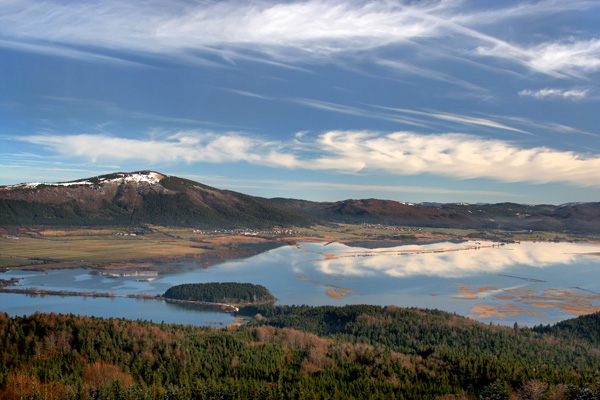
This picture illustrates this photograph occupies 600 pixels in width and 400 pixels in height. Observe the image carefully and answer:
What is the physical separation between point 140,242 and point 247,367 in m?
114

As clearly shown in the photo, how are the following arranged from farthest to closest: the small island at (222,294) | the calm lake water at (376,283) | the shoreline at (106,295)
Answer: the small island at (222,294)
the shoreline at (106,295)
the calm lake water at (376,283)

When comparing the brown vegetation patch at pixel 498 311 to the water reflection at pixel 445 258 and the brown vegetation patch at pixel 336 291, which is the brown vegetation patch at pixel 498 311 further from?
the water reflection at pixel 445 258

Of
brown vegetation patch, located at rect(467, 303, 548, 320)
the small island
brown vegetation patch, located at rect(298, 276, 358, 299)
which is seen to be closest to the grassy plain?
the small island

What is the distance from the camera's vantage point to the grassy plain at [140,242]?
100 meters

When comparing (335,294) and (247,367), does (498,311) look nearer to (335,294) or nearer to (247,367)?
(335,294)

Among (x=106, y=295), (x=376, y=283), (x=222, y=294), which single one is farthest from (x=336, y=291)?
(x=106, y=295)

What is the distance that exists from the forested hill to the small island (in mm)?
28588

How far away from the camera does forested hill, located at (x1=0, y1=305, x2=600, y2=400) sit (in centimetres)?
2181

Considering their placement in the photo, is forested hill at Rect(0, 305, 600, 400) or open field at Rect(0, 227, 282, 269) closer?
forested hill at Rect(0, 305, 600, 400)

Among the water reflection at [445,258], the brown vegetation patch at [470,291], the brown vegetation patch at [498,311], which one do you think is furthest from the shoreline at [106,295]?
the water reflection at [445,258]

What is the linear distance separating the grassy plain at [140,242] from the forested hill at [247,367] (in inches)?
2691

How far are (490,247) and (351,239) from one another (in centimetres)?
4519

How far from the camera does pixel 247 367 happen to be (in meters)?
27.8

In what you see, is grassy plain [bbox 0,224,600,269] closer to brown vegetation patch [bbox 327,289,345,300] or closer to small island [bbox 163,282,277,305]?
small island [bbox 163,282,277,305]
